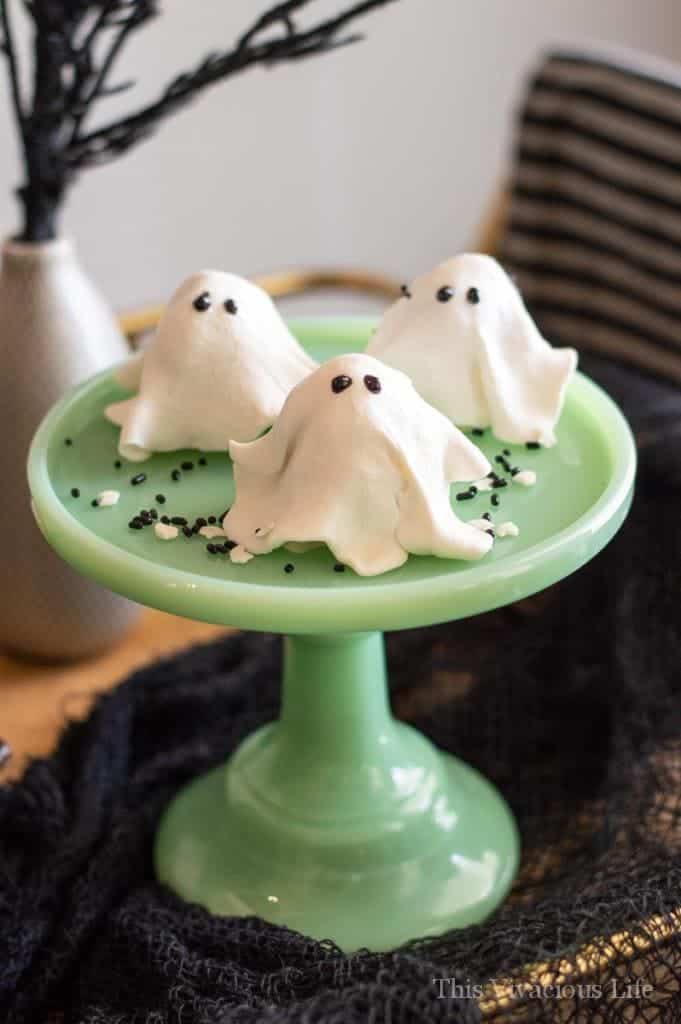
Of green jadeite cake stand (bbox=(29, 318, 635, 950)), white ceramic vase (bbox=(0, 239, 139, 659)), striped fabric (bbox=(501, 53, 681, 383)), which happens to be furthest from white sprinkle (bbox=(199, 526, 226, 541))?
→ striped fabric (bbox=(501, 53, 681, 383))

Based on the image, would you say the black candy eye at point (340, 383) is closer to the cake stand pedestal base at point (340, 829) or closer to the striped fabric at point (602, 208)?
the cake stand pedestal base at point (340, 829)

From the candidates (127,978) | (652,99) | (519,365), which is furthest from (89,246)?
(127,978)

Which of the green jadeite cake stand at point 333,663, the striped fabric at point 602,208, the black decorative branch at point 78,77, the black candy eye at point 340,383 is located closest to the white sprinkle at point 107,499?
the green jadeite cake stand at point 333,663

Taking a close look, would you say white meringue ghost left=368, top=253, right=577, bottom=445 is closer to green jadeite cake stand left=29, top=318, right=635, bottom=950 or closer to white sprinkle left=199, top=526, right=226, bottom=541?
green jadeite cake stand left=29, top=318, right=635, bottom=950

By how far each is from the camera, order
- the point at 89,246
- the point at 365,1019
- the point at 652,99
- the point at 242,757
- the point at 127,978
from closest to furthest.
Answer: the point at 365,1019 < the point at 127,978 < the point at 242,757 < the point at 652,99 < the point at 89,246

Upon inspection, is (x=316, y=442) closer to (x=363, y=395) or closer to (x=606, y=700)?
(x=363, y=395)

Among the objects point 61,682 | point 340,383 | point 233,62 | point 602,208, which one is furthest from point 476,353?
point 602,208
